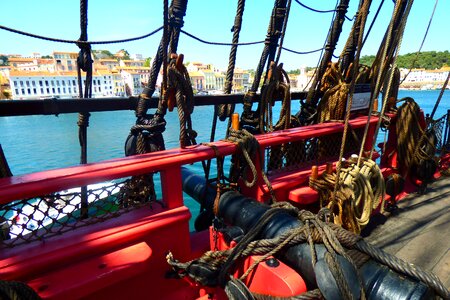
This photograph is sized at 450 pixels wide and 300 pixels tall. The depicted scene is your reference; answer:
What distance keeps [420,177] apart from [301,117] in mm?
1925

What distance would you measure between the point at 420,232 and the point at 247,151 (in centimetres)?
214

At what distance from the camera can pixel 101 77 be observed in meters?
77.6

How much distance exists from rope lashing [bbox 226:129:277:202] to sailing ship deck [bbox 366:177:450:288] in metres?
1.38

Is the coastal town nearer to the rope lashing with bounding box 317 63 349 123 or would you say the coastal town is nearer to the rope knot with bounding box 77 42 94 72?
the rope lashing with bounding box 317 63 349 123

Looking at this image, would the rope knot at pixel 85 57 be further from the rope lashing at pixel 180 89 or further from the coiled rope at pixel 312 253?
the coiled rope at pixel 312 253

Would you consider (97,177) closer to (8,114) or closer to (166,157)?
(166,157)

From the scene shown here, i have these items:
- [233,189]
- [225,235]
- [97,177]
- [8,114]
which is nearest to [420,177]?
[233,189]

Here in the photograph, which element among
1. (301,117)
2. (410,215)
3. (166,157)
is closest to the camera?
(166,157)

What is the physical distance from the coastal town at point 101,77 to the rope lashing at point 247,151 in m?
36.0

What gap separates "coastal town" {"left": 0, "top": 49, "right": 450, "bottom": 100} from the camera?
2699 inches

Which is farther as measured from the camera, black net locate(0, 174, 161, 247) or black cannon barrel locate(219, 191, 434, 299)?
black net locate(0, 174, 161, 247)

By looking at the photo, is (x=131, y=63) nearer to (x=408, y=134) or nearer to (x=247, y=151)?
(x=408, y=134)

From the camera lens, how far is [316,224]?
60.5 inches

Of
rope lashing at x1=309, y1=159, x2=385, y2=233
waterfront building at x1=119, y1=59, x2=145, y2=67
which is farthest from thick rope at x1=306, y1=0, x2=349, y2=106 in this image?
waterfront building at x1=119, y1=59, x2=145, y2=67
